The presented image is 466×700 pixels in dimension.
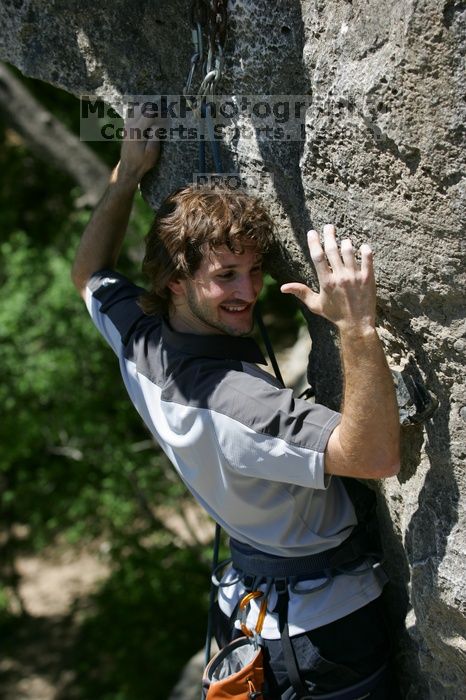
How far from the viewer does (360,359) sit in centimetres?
196

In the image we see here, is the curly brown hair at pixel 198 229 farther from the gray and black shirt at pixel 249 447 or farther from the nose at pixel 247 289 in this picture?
the gray and black shirt at pixel 249 447

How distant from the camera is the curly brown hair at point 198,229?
2.32 metres

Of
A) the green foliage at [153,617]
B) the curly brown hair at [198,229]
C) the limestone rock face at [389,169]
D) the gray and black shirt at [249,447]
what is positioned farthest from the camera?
the green foliage at [153,617]

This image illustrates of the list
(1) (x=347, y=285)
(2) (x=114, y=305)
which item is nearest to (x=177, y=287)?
(2) (x=114, y=305)

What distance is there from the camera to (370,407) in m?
1.95

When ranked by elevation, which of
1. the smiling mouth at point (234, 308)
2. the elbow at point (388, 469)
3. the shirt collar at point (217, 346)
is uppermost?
the smiling mouth at point (234, 308)

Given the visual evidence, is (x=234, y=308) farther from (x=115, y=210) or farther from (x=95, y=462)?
(x=95, y=462)

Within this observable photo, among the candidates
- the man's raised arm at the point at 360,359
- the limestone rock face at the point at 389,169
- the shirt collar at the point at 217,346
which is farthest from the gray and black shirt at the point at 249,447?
the limestone rock face at the point at 389,169

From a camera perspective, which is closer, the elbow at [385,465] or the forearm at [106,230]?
the elbow at [385,465]

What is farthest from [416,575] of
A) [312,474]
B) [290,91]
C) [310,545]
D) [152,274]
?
[290,91]

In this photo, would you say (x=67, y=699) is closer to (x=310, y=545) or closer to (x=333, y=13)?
(x=310, y=545)

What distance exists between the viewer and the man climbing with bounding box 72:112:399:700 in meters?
2.15

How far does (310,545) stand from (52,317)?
340 centimetres

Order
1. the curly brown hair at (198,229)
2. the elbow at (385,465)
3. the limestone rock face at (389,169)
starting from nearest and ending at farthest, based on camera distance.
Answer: the limestone rock face at (389,169)
the elbow at (385,465)
the curly brown hair at (198,229)
